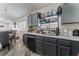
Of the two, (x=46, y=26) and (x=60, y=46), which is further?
(x=46, y=26)

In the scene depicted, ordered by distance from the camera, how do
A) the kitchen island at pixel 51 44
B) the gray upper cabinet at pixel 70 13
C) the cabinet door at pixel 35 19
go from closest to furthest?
the kitchen island at pixel 51 44, the gray upper cabinet at pixel 70 13, the cabinet door at pixel 35 19

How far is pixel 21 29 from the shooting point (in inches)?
82.9

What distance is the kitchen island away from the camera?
1.87m

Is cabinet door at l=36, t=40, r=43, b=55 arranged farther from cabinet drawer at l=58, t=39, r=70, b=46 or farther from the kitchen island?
cabinet drawer at l=58, t=39, r=70, b=46

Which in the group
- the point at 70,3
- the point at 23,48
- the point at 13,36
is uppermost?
the point at 70,3

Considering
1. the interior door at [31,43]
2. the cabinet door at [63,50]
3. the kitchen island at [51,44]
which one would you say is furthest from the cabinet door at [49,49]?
the interior door at [31,43]

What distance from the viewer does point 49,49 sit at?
2109mm

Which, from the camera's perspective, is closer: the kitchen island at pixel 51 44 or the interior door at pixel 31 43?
the kitchen island at pixel 51 44

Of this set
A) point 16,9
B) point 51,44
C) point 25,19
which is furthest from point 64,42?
point 16,9

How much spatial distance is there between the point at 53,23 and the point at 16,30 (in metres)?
0.70

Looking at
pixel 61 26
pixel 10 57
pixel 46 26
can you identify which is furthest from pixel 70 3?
pixel 10 57

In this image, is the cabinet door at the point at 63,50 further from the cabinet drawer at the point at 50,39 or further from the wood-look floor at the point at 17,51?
the wood-look floor at the point at 17,51

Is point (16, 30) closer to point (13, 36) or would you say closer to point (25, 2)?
point (13, 36)

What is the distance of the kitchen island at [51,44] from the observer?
1.87 metres
